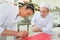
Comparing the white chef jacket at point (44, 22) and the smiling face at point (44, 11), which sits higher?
the smiling face at point (44, 11)

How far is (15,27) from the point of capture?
1.16m

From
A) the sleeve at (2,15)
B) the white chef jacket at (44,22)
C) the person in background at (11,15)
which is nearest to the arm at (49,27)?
the white chef jacket at (44,22)

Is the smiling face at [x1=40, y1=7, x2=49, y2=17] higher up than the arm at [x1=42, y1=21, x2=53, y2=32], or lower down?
higher up

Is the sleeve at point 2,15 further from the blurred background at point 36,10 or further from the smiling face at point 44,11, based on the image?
the smiling face at point 44,11

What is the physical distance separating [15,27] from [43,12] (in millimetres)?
291

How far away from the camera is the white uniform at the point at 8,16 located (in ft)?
3.71

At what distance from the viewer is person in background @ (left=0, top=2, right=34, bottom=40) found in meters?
1.13

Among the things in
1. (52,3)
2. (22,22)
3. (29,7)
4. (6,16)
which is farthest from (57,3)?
(6,16)

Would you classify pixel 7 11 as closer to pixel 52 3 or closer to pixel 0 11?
pixel 0 11

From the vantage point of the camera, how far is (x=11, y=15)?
3.77ft

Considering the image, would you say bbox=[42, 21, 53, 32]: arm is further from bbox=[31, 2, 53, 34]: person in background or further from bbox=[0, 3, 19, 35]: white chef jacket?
bbox=[0, 3, 19, 35]: white chef jacket

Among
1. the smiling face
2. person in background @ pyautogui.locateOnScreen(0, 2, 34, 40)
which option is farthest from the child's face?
the smiling face

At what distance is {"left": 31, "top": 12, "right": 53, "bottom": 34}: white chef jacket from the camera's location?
3.92ft

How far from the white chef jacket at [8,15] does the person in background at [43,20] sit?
0.17 metres
